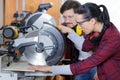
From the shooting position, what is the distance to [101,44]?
1471 millimetres

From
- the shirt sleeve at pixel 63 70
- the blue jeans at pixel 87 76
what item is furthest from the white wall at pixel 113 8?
the shirt sleeve at pixel 63 70

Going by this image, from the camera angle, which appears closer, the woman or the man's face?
the woman

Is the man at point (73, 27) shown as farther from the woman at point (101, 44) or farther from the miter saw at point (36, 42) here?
the woman at point (101, 44)

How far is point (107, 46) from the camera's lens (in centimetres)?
144

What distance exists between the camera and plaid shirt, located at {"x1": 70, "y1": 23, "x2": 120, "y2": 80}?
1.45m

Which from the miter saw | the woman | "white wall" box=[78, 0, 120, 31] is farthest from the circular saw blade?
"white wall" box=[78, 0, 120, 31]

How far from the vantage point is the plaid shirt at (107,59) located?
1.45 metres

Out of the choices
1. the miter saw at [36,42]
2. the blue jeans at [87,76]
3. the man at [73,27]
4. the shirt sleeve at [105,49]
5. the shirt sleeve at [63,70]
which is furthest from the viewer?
the blue jeans at [87,76]

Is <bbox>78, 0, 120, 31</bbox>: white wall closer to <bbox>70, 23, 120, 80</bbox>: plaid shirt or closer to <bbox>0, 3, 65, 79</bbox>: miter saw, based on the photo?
<bbox>0, 3, 65, 79</bbox>: miter saw

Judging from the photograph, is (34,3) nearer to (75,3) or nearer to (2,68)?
(75,3)

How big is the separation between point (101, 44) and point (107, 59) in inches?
4.6

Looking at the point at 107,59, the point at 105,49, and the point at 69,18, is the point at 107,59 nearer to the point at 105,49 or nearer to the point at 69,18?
the point at 105,49

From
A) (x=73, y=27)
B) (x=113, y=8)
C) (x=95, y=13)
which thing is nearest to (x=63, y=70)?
(x=95, y=13)

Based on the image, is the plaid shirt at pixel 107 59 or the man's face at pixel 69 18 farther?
the man's face at pixel 69 18
